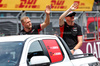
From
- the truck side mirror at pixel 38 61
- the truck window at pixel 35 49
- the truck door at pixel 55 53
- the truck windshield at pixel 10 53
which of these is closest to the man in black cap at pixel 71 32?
the truck door at pixel 55 53

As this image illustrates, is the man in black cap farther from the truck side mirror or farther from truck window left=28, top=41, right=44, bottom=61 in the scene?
the truck side mirror

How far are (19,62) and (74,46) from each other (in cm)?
266

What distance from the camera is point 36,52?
436 cm

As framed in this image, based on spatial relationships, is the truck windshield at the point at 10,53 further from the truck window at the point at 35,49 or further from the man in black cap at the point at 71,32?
the man in black cap at the point at 71,32

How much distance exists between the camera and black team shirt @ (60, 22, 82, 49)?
20.2ft

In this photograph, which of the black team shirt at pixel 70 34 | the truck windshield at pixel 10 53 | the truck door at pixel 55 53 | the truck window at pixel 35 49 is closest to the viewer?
the truck windshield at pixel 10 53

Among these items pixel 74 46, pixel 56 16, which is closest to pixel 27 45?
pixel 74 46

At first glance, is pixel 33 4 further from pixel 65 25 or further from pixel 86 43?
pixel 65 25

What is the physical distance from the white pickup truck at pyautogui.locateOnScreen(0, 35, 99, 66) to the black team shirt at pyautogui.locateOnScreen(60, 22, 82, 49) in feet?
3.14

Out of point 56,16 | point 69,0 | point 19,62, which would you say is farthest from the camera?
point 69,0

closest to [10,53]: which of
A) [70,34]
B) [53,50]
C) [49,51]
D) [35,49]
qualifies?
[35,49]

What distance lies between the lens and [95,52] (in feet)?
38.7

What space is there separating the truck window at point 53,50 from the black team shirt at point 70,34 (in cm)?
136

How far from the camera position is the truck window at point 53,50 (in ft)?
14.7
